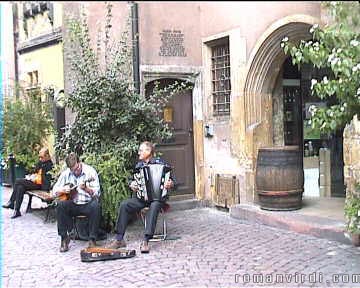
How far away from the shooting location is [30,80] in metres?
12.2

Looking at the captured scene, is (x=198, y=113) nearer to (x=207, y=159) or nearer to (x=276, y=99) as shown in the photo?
(x=207, y=159)

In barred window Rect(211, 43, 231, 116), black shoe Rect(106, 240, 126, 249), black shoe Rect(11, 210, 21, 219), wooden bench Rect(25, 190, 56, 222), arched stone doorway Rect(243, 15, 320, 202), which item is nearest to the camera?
black shoe Rect(106, 240, 126, 249)

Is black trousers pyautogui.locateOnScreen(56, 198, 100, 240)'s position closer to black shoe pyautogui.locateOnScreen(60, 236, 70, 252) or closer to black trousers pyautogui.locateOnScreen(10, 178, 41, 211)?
black shoe pyautogui.locateOnScreen(60, 236, 70, 252)

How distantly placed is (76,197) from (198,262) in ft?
5.46

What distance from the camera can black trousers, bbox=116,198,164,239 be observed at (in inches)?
234

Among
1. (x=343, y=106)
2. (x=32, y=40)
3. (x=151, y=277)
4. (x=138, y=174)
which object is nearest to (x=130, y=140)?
(x=138, y=174)

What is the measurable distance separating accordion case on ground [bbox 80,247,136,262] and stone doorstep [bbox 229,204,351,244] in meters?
2.21

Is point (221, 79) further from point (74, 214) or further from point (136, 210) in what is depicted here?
point (74, 214)

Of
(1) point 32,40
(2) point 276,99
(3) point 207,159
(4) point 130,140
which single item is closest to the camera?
(4) point 130,140

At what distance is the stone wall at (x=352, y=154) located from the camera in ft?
19.3

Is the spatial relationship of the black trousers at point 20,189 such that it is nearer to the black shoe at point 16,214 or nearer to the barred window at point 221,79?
the black shoe at point 16,214

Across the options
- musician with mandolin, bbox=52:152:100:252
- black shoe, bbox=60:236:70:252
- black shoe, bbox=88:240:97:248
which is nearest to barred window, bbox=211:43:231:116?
musician with mandolin, bbox=52:152:100:252

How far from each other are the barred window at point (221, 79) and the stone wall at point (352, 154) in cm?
281

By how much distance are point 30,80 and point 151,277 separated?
8307mm
